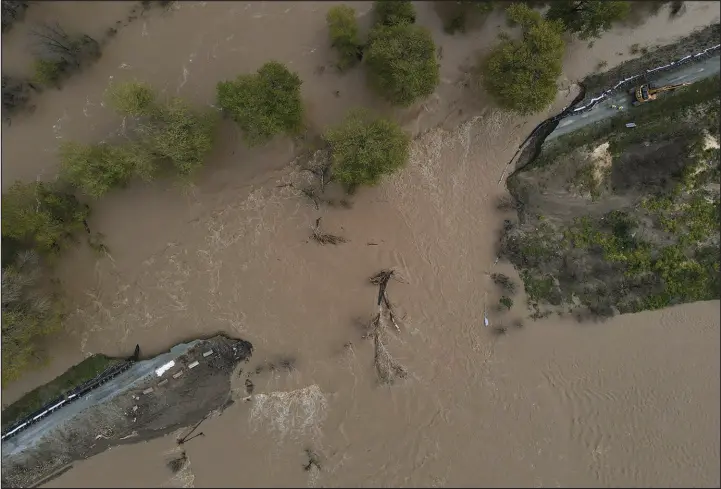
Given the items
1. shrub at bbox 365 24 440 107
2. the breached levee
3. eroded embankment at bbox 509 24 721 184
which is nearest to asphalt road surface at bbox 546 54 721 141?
eroded embankment at bbox 509 24 721 184

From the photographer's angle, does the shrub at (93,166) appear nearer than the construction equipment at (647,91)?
Yes

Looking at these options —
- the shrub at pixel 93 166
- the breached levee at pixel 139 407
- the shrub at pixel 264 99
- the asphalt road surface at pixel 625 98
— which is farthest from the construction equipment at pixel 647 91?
the shrub at pixel 93 166

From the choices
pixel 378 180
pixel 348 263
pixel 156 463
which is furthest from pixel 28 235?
pixel 378 180

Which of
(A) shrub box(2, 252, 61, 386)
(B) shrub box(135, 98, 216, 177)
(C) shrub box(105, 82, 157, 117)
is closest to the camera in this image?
(A) shrub box(2, 252, 61, 386)

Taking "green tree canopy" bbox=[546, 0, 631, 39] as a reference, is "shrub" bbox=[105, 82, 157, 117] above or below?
above

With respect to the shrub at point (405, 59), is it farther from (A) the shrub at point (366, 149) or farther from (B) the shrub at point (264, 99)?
(B) the shrub at point (264, 99)

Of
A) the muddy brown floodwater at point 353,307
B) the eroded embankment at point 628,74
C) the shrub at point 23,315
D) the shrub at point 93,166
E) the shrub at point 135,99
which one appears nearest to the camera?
the shrub at point 23,315

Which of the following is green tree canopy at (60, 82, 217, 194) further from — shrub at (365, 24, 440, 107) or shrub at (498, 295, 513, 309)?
shrub at (498, 295, 513, 309)

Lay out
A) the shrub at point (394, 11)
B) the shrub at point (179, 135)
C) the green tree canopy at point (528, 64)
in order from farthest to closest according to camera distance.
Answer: the shrub at point (394, 11)
the shrub at point (179, 135)
the green tree canopy at point (528, 64)
